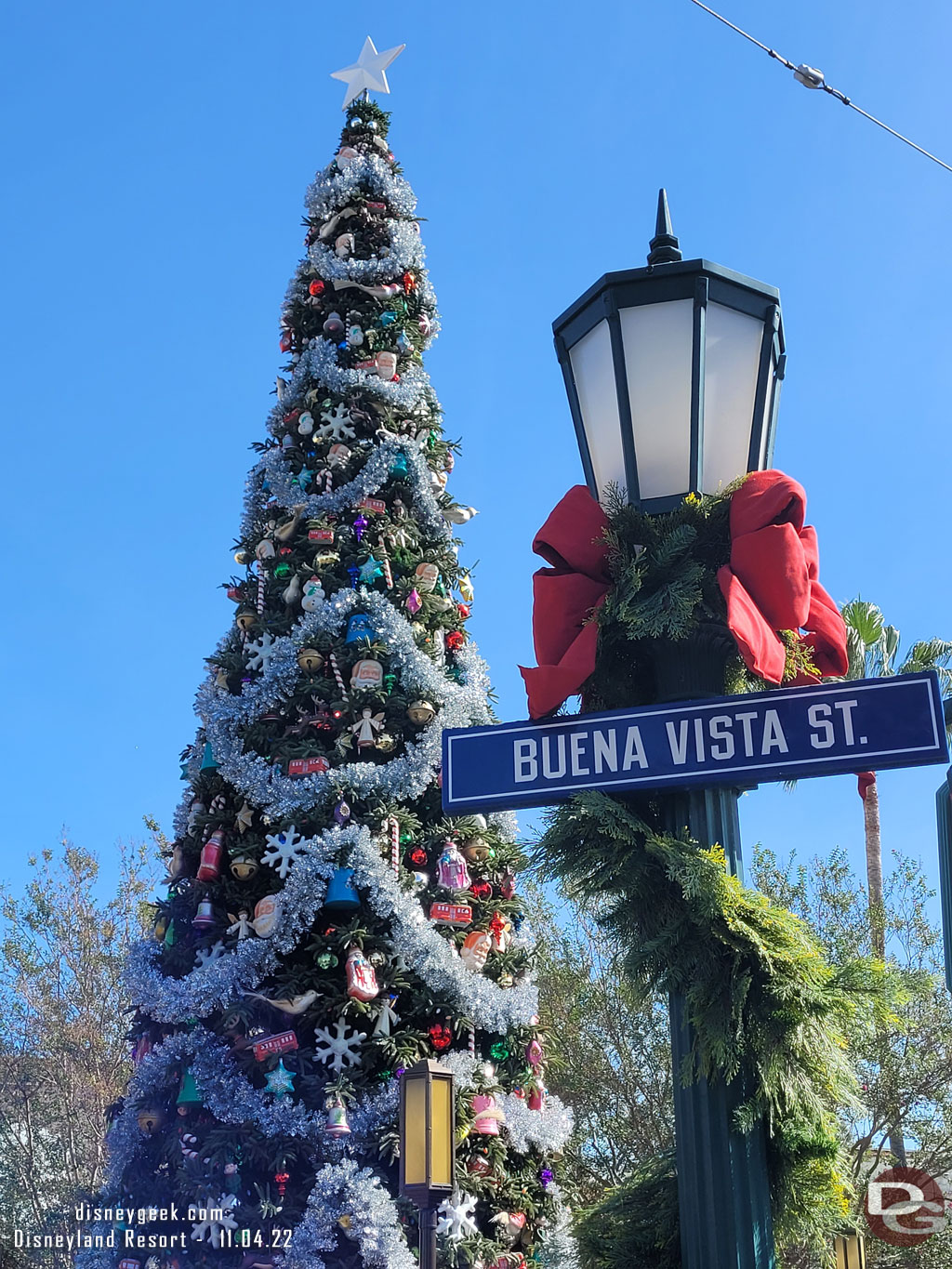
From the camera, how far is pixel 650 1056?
1530cm

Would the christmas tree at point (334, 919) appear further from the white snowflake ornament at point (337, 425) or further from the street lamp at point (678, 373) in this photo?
the street lamp at point (678, 373)

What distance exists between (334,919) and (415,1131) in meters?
3.56

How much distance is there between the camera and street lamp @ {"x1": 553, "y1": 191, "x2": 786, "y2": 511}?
9.62 feet

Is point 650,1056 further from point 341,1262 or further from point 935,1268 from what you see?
point 341,1262

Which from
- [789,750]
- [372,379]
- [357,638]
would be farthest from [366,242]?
[789,750]

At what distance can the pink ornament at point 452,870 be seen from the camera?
8383 mm

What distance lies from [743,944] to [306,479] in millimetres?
7579

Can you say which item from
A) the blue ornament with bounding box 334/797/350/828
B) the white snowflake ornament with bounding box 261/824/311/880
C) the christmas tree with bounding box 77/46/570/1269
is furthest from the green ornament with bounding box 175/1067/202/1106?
the blue ornament with bounding box 334/797/350/828

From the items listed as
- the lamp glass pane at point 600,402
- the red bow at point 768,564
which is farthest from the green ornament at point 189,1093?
the red bow at point 768,564

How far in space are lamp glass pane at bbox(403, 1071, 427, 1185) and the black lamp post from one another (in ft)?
7.29

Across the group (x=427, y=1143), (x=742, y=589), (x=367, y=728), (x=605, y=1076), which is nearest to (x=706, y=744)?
(x=742, y=589)

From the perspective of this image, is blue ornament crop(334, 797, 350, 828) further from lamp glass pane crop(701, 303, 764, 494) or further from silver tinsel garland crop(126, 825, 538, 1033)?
lamp glass pane crop(701, 303, 764, 494)

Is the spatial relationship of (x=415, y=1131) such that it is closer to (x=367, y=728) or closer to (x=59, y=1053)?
(x=367, y=728)

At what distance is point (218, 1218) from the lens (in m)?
7.41
